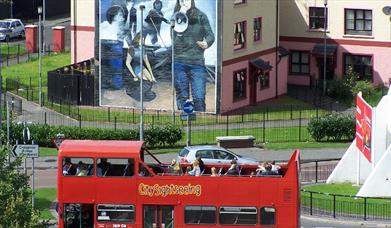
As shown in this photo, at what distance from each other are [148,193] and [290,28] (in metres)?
45.1

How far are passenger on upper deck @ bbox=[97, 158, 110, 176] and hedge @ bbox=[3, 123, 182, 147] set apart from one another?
22449 mm

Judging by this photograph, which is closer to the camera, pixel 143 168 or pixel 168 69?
pixel 143 168

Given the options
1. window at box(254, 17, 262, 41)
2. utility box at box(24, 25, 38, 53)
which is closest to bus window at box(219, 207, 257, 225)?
window at box(254, 17, 262, 41)

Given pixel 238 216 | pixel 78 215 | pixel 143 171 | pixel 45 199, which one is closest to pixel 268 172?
pixel 238 216

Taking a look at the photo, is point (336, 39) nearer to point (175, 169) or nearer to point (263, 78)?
point (263, 78)

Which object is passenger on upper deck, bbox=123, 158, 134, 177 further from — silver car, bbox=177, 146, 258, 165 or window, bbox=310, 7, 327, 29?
window, bbox=310, 7, 327, 29

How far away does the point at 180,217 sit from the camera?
47.8 m

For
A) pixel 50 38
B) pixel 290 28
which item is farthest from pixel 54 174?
pixel 50 38

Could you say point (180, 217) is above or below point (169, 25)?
below

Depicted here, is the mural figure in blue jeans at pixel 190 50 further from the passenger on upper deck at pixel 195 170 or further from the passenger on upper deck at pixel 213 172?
the passenger on upper deck at pixel 195 170

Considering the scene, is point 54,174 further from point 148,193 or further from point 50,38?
point 50,38

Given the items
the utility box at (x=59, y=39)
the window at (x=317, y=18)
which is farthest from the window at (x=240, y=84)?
the utility box at (x=59, y=39)

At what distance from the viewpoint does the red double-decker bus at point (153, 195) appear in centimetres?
4731

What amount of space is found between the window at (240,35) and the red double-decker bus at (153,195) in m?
33.9
